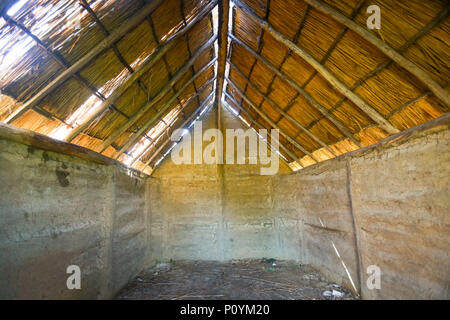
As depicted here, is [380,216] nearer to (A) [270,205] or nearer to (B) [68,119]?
(A) [270,205]

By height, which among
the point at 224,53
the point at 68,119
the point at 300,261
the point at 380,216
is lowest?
the point at 300,261

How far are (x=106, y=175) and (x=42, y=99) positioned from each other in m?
1.88

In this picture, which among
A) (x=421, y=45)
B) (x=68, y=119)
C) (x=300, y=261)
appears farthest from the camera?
(x=300, y=261)

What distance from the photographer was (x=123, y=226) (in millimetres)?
4953

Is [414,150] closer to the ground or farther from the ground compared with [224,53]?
closer to the ground

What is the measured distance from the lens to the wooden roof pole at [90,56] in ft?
8.67

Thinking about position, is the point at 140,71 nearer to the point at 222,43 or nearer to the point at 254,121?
the point at 222,43

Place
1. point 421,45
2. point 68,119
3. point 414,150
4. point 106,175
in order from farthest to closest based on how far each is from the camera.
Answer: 1. point 106,175
2. point 68,119
3. point 414,150
4. point 421,45

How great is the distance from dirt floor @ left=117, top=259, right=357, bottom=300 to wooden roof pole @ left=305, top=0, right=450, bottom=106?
3447 mm

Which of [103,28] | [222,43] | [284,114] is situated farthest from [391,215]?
[103,28]

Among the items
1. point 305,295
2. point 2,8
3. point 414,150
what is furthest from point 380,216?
point 2,8

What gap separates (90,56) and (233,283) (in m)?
4.83

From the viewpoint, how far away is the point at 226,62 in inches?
216

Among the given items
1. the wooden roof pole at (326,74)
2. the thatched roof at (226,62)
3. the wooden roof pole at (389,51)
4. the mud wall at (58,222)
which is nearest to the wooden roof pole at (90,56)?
the thatched roof at (226,62)
